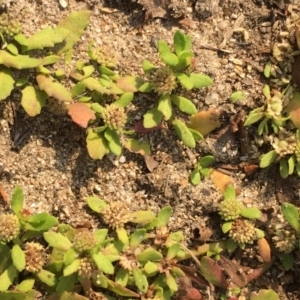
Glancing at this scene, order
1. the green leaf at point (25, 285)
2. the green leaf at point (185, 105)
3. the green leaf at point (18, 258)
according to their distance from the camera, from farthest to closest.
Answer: the green leaf at point (185, 105) < the green leaf at point (25, 285) < the green leaf at point (18, 258)

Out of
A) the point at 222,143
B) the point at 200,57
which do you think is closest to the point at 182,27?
the point at 200,57

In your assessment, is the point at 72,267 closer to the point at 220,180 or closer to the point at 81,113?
the point at 81,113

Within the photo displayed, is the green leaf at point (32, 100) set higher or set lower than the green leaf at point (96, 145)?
higher

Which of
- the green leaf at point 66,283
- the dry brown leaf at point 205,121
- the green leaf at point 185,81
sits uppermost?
the green leaf at point 185,81

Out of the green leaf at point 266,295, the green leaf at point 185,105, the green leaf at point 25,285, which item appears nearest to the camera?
the green leaf at point 25,285

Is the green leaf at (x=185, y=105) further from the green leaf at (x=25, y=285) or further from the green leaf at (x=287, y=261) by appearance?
the green leaf at (x=25, y=285)

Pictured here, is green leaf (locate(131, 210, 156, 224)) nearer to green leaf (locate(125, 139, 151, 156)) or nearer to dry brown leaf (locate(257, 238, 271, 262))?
green leaf (locate(125, 139, 151, 156))

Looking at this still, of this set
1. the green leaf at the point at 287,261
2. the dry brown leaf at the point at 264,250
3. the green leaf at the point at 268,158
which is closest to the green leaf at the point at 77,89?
the green leaf at the point at 268,158

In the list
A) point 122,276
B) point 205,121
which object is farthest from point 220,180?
point 122,276
